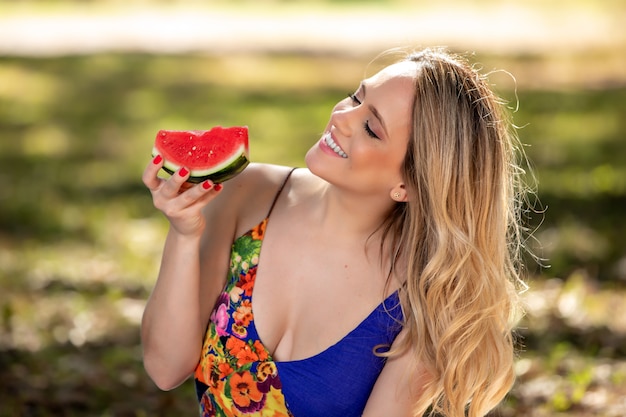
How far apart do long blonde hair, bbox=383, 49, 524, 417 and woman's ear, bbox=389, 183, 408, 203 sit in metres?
0.02

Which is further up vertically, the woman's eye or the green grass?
the woman's eye

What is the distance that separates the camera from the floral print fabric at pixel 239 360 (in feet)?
12.0

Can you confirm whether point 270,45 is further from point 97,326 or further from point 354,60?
point 97,326

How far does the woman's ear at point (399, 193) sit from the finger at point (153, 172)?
839 mm

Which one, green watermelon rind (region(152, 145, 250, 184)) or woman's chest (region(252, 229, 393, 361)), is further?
woman's chest (region(252, 229, 393, 361))

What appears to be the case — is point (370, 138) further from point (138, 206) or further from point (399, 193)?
point (138, 206)

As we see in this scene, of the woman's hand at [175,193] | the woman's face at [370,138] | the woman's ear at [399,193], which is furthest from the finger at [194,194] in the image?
the woman's ear at [399,193]

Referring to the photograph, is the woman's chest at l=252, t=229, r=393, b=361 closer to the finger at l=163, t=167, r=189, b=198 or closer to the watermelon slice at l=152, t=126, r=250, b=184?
the watermelon slice at l=152, t=126, r=250, b=184

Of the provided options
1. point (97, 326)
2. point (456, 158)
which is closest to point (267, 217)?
point (456, 158)

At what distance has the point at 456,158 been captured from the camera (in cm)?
354

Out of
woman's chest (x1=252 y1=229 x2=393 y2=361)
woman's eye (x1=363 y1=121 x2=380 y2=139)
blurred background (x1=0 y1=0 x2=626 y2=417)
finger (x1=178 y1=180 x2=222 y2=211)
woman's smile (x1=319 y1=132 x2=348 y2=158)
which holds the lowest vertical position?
blurred background (x1=0 y1=0 x2=626 y2=417)

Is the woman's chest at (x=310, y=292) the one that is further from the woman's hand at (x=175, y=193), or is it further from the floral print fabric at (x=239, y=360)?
the woman's hand at (x=175, y=193)

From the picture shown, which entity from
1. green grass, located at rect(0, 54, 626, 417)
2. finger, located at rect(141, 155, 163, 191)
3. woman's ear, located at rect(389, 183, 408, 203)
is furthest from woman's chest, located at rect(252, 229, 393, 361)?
green grass, located at rect(0, 54, 626, 417)

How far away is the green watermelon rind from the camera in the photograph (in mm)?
3469
